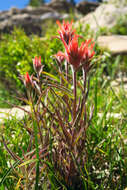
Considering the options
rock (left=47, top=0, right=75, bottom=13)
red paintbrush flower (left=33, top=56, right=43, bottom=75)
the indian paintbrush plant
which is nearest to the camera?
the indian paintbrush plant

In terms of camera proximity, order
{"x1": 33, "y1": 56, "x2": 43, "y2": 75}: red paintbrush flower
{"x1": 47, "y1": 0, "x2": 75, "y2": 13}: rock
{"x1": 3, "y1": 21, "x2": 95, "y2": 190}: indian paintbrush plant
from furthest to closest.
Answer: {"x1": 47, "y1": 0, "x2": 75, "y2": 13}: rock
{"x1": 33, "y1": 56, "x2": 43, "y2": 75}: red paintbrush flower
{"x1": 3, "y1": 21, "x2": 95, "y2": 190}: indian paintbrush plant

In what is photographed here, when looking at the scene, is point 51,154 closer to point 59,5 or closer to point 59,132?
point 59,132

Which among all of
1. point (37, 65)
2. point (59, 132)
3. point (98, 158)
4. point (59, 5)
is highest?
point (59, 5)

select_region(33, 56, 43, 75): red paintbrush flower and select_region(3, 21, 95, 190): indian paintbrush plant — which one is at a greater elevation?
select_region(33, 56, 43, 75): red paintbrush flower

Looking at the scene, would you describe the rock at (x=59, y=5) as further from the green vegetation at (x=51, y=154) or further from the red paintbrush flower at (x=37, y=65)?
the red paintbrush flower at (x=37, y=65)

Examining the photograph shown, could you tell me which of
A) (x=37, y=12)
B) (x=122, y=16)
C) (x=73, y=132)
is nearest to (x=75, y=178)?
(x=73, y=132)

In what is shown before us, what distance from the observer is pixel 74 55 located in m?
0.78

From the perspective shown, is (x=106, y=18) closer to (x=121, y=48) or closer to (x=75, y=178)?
(x=121, y=48)

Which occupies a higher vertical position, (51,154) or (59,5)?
(59,5)

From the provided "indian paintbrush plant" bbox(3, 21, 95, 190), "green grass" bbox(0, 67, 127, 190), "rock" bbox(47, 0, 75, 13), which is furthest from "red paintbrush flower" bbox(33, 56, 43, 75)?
"rock" bbox(47, 0, 75, 13)

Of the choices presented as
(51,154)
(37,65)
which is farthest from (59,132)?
(37,65)

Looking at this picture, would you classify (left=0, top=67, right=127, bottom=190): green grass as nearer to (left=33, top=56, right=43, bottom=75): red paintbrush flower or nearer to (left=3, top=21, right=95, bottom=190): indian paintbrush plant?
(left=3, top=21, right=95, bottom=190): indian paintbrush plant

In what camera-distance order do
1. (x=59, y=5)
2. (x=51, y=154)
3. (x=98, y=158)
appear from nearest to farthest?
(x=51, y=154) → (x=98, y=158) → (x=59, y=5)

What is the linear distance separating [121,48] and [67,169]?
15.1ft
